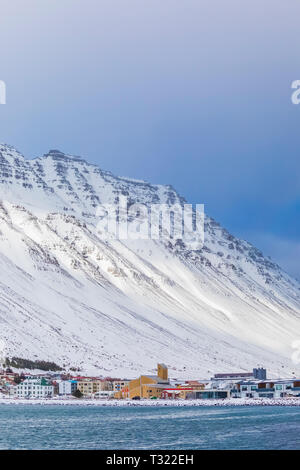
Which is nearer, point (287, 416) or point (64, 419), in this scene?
point (64, 419)

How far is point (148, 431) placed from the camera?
123688 millimetres

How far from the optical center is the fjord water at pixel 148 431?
4193 inches

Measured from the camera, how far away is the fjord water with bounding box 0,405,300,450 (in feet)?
349

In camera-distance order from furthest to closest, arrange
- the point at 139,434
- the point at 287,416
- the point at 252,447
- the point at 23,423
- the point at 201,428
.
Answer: the point at 287,416 → the point at 23,423 → the point at 201,428 → the point at 139,434 → the point at 252,447

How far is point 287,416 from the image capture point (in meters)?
162
